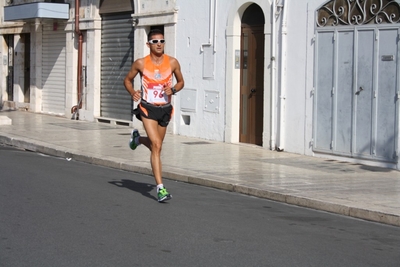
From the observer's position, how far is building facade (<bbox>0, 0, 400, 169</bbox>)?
12.9 metres

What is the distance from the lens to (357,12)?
13195mm

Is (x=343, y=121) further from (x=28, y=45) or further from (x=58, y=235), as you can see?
(x=28, y=45)

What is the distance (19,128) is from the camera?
1912 centimetres

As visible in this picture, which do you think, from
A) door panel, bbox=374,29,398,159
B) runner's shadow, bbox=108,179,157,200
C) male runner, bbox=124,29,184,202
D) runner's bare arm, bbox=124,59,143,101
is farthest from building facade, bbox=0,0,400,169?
runner's bare arm, bbox=124,59,143,101

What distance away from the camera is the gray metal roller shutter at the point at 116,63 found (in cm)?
2025

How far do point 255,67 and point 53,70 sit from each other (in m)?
10.1

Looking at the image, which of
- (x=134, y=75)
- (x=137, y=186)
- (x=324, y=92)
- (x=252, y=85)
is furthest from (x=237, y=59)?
(x=134, y=75)

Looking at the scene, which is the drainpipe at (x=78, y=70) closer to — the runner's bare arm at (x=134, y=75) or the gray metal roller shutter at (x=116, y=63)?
the gray metal roller shutter at (x=116, y=63)

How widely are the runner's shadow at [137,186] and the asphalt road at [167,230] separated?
1cm

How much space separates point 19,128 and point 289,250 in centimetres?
1346

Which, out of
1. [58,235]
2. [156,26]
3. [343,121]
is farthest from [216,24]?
[58,235]

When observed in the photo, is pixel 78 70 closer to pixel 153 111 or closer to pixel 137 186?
pixel 137 186

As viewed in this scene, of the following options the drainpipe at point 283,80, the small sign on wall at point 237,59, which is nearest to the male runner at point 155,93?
the drainpipe at point 283,80

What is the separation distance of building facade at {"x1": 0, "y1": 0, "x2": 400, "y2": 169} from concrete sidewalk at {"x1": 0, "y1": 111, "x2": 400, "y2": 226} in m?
0.49
